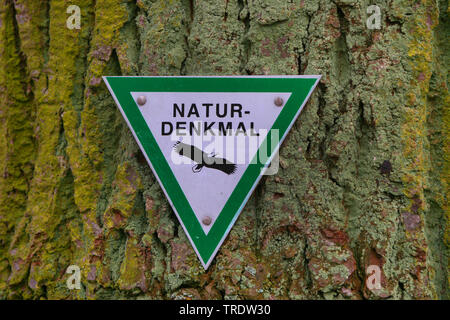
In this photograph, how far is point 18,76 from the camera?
4.44 feet

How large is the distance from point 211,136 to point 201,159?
0.07 metres

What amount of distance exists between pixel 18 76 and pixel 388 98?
1.17 m

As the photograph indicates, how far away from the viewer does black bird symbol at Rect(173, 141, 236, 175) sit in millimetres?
1165

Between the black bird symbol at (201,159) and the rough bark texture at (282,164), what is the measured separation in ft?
0.40

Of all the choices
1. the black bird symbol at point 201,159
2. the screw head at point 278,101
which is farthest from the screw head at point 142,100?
the screw head at point 278,101

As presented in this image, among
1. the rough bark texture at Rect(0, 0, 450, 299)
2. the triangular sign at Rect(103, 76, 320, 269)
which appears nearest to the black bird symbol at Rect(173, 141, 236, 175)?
the triangular sign at Rect(103, 76, 320, 269)

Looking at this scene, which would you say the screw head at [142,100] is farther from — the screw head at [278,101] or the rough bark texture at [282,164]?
the screw head at [278,101]

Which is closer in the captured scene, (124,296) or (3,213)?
(124,296)

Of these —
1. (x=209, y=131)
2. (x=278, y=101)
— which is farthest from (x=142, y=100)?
(x=278, y=101)

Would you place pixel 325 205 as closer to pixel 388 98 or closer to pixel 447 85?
pixel 388 98

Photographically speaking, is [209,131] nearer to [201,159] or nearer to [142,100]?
[201,159]

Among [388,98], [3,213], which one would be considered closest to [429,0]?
[388,98]

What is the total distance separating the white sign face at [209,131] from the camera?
1154 mm

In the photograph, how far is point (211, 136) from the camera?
3.85 feet
